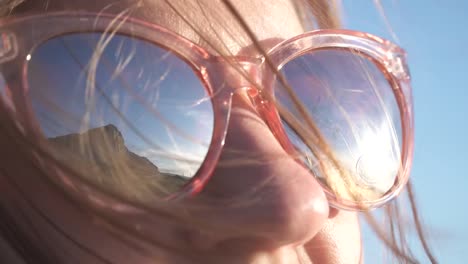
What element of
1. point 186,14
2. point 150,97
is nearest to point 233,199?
point 150,97

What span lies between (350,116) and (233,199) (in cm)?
40

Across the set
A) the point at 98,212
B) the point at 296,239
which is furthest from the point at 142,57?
the point at 296,239

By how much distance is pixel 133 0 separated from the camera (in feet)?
3.41

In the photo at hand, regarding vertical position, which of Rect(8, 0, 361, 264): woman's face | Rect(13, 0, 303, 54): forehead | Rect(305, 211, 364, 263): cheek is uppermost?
Rect(13, 0, 303, 54): forehead

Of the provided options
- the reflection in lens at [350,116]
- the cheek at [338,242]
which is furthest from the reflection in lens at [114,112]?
the cheek at [338,242]

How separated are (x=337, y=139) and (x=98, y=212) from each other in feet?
1.74

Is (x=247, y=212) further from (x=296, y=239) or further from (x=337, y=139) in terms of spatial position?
(x=337, y=139)

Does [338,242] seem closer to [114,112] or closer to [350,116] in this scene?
[350,116]

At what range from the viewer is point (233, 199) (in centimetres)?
95

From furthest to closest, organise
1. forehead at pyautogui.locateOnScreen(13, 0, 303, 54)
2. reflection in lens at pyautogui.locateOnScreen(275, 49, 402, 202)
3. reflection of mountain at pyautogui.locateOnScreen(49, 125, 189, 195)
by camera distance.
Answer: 1. reflection in lens at pyautogui.locateOnScreen(275, 49, 402, 202)
2. forehead at pyautogui.locateOnScreen(13, 0, 303, 54)
3. reflection of mountain at pyautogui.locateOnScreen(49, 125, 189, 195)

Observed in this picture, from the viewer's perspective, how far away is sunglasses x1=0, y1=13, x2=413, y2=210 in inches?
34.4

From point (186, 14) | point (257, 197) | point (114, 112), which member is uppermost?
point (186, 14)

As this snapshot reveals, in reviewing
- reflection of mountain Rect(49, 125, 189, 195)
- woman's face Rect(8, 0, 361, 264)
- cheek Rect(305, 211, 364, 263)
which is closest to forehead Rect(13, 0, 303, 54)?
woman's face Rect(8, 0, 361, 264)

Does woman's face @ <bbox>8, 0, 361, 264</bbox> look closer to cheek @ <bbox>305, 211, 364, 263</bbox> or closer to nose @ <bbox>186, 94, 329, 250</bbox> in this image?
nose @ <bbox>186, 94, 329, 250</bbox>
